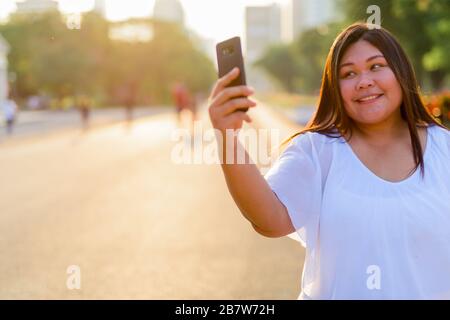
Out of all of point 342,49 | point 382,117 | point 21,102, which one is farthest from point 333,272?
point 21,102

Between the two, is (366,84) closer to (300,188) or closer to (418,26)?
(300,188)

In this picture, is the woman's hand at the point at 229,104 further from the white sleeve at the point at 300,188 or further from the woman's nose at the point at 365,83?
the woman's nose at the point at 365,83

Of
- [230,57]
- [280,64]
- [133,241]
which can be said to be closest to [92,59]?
[280,64]

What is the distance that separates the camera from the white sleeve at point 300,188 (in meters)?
2.00

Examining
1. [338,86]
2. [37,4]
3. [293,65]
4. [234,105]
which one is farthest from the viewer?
[293,65]

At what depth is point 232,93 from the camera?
1662mm

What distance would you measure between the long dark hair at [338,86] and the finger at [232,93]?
1.67 ft

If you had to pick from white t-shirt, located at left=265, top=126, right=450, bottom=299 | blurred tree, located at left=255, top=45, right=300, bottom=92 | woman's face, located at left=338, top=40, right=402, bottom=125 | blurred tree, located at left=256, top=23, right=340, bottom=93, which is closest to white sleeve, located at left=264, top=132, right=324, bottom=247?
white t-shirt, located at left=265, top=126, right=450, bottom=299

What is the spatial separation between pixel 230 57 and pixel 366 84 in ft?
1.97

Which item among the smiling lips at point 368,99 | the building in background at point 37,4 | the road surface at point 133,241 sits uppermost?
the building in background at point 37,4

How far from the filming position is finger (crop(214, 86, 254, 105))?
65.2 inches

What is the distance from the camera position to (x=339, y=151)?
208cm

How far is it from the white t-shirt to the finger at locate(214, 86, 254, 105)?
0.39 meters

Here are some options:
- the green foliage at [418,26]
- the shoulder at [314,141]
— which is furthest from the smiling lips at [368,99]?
the green foliage at [418,26]
